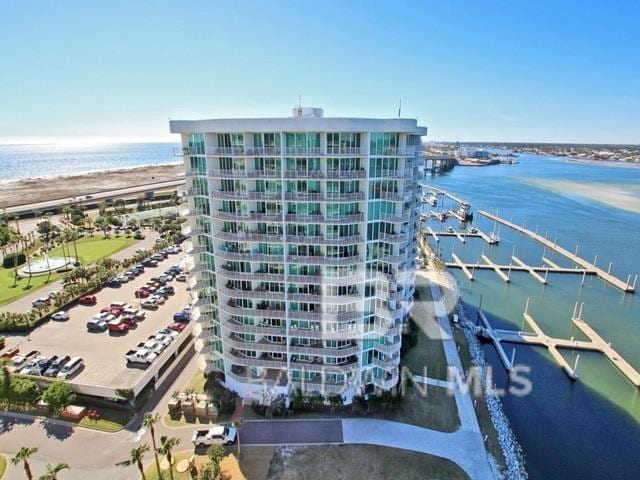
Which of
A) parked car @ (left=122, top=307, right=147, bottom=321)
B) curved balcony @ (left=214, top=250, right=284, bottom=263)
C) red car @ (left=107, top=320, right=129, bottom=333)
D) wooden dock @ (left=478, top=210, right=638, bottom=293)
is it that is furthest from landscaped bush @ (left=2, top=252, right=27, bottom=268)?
wooden dock @ (left=478, top=210, right=638, bottom=293)

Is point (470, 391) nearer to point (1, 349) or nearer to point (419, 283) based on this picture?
point (419, 283)

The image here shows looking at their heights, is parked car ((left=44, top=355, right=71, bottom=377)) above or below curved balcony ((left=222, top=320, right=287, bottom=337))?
below

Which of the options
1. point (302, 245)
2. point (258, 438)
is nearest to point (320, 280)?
point (302, 245)

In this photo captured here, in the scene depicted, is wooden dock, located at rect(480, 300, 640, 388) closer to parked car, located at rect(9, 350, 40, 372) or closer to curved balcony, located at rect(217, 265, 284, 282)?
curved balcony, located at rect(217, 265, 284, 282)

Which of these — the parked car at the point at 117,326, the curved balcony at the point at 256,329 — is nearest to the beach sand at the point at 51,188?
the parked car at the point at 117,326

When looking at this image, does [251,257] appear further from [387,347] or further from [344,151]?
[387,347]

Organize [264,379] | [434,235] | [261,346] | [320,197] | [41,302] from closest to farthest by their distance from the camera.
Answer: [320,197], [261,346], [264,379], [41,302], [434,235]
